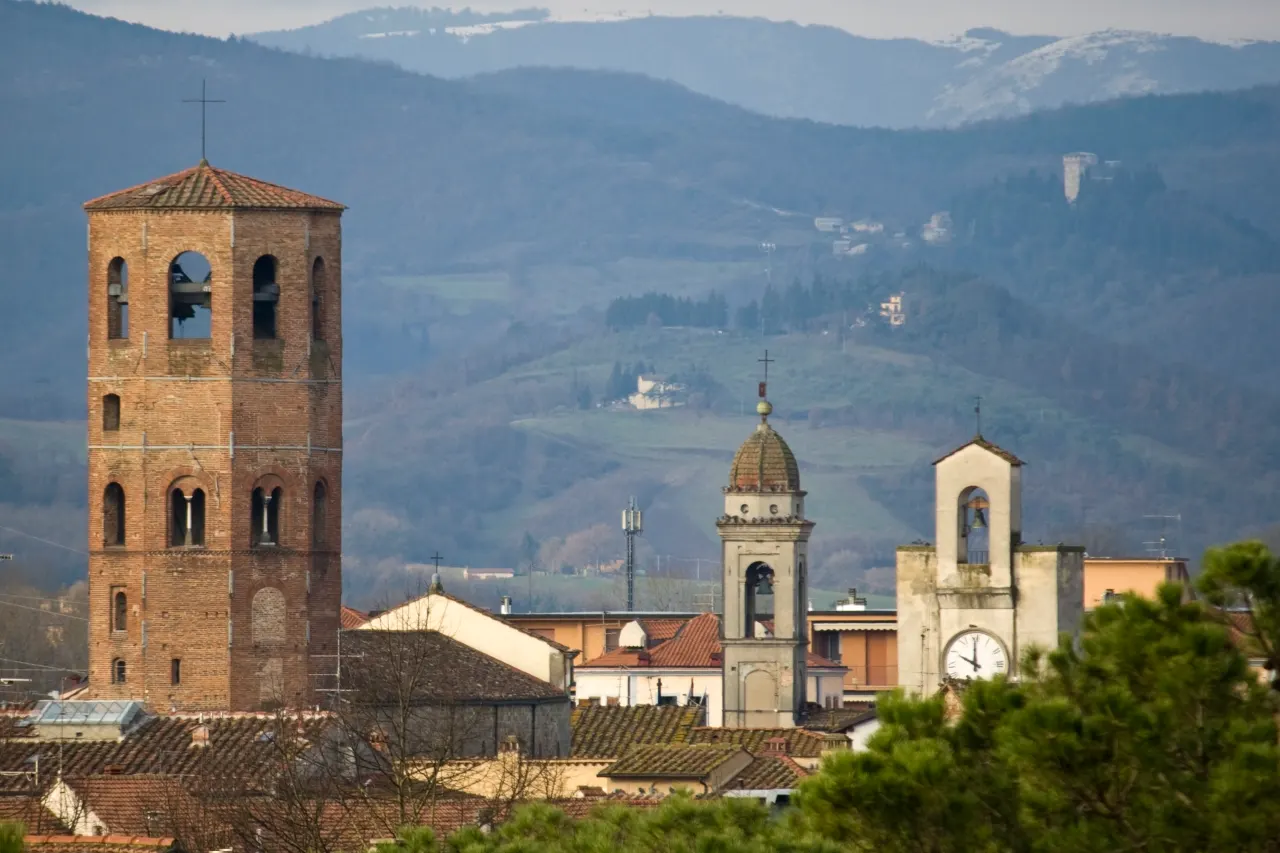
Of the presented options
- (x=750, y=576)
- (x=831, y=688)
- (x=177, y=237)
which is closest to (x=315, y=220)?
(x=177, y=237)

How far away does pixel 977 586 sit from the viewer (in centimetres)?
6450

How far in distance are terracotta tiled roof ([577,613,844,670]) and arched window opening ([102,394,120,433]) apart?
39.6 m

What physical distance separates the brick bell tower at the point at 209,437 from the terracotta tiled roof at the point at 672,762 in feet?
32.4

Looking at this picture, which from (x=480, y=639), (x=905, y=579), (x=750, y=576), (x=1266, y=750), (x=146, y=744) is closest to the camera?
(x=1266, y=750)

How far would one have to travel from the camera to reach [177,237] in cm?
6731

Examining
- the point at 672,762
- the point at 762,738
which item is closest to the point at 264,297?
the point at 762,738

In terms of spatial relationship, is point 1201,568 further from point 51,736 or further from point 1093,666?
point 51,736

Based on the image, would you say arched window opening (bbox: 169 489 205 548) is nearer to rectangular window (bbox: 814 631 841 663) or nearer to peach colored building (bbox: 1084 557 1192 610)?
peach colored building (bbox: 1084 557 1192 610)

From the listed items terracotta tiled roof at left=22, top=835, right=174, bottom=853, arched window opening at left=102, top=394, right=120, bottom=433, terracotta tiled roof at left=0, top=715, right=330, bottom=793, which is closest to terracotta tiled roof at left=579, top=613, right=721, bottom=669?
arched window opening at left=102, top=394, right=120, bottom=433

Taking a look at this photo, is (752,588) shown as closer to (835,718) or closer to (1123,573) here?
(1123,573)

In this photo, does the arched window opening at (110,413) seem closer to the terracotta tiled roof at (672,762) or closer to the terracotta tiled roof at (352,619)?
the terracotta tiled roof at (672,762)

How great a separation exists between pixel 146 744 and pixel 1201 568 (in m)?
34.8

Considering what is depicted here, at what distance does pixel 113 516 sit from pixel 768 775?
1757cm

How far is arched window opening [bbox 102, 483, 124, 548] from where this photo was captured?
68.2m
